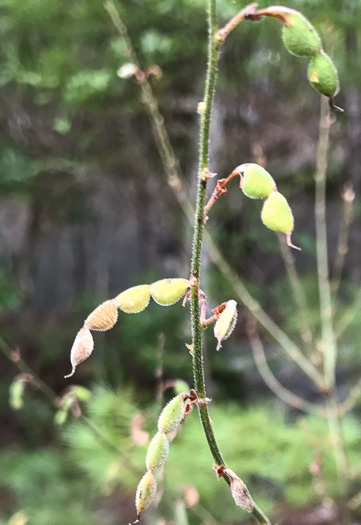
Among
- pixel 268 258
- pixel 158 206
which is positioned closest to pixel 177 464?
pixel 158 206

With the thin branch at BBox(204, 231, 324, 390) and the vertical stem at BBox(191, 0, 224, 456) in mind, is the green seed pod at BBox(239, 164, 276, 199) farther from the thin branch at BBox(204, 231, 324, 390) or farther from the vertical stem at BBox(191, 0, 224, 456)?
the thin branch at BBox(204, 231, 324, 390)

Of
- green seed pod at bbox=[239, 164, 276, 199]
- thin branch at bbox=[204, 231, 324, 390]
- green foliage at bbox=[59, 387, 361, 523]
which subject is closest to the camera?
green seed pod at bbox=[239, 164, 276, 199]

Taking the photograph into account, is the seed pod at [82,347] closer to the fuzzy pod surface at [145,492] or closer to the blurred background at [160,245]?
the fuzzy pod surface at [145,492]

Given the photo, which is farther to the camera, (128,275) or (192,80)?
(128,275)

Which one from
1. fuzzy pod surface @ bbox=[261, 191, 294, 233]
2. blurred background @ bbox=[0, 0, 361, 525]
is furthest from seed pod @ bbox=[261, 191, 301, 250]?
blurred background @ bbox=[0, 0, 361, 525]

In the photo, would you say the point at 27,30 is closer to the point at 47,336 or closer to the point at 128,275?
the point at 47,336

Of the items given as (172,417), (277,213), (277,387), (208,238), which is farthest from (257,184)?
(277,387)
